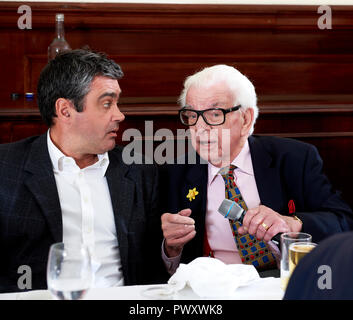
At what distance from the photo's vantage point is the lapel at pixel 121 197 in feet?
6.25

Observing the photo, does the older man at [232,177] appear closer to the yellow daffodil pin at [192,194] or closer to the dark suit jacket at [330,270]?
the yellow daffodil pin at [192,194]

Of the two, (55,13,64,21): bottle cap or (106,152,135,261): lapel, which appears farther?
(55,13,64,21): bottle cap

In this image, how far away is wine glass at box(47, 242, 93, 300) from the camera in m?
1.05

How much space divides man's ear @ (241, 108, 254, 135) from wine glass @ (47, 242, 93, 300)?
1136 mm

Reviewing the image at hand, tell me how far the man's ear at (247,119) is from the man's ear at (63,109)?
63 cm

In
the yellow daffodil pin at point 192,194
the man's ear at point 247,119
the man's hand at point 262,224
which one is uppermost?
the man's ear at point 247,119

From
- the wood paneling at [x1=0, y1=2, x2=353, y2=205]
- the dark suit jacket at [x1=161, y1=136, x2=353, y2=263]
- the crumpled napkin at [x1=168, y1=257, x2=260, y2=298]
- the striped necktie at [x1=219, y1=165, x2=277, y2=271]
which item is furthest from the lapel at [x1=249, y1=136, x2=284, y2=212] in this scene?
the wood paneling at [x1=0, y1=2, x2=353, y2=205]

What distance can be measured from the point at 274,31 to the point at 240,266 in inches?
87.6

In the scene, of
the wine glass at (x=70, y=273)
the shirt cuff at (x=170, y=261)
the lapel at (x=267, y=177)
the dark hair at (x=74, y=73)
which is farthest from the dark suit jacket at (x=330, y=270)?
the dark hair at (x=74, y=73)

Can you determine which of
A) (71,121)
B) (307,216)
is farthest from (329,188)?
(71,121)

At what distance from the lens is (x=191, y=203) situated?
79.7 inches

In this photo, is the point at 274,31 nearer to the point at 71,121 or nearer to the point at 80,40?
the point at 80,40

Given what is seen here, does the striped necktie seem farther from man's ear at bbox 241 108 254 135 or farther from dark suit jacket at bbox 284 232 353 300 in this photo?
dark suit jacket at bbox 284 232 353 300

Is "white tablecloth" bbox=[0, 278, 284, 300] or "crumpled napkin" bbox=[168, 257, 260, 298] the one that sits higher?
"crumpled napkin" bbox=[168, 257, 260, 298]
